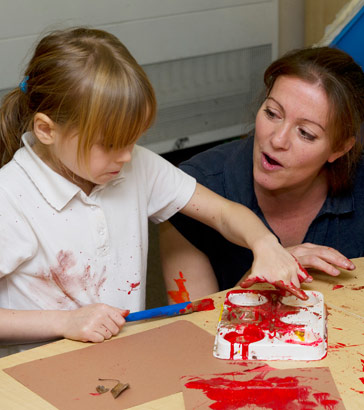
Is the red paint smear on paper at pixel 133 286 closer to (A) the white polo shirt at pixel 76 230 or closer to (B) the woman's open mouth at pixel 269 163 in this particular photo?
(A) the white polo shirt at pixel 76 230

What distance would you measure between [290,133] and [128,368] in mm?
658

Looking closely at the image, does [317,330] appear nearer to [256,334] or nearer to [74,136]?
[256,334]

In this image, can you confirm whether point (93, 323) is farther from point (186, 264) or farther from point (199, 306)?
point (186, 264)

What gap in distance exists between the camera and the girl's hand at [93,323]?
108cm

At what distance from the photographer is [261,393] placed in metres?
0.94

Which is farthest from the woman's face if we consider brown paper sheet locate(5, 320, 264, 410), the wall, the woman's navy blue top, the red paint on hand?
the wall

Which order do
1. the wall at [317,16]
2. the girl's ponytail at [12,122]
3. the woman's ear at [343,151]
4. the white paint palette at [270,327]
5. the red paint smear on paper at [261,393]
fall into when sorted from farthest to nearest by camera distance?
the wall at [317,16] → the woman's ear at [343,151] → the girl's ponytail at [12,122] → the white paint palette at [270,327] → the red paint smear on paper at [261,393]

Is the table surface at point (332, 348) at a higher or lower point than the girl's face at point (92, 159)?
lower

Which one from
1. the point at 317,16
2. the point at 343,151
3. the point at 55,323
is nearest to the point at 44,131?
the point at 55,323

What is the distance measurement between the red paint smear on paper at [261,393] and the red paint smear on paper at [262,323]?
0.24ft

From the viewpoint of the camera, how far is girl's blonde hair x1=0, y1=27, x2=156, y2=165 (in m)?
1.11

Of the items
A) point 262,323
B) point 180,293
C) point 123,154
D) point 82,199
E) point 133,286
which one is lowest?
point 180,293

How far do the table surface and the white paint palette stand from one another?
2 centimetres

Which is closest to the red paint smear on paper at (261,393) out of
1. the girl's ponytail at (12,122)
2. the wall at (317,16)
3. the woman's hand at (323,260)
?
the woman's hand at (323,260)
